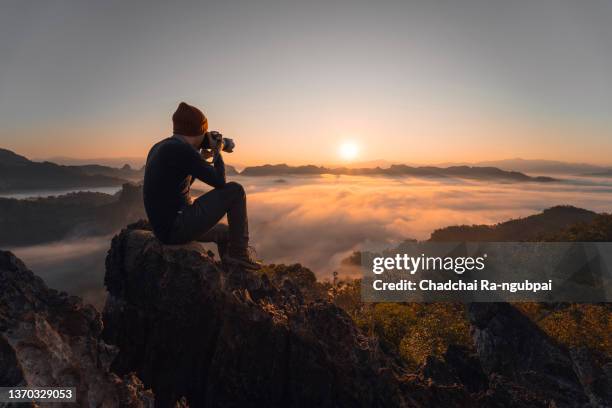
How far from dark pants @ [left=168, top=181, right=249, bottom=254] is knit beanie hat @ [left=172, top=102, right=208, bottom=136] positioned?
1.24m

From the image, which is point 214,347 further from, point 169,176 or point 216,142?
point 216,142

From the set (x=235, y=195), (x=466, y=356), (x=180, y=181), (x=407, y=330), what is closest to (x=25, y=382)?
(x=180, y=181)

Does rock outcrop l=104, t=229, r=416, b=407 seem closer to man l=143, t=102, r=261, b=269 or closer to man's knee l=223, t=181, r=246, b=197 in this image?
man l=143, t=102, r=261, b=269

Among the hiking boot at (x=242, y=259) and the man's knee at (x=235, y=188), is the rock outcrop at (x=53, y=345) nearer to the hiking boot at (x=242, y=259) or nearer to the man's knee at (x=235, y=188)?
the hiking boot at (x=242, y=259)

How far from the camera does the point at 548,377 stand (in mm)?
11539

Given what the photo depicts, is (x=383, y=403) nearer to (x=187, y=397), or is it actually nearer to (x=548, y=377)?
(x=187, y=397)

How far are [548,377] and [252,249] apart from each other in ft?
34.7

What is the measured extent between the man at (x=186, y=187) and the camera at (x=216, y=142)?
22 mm

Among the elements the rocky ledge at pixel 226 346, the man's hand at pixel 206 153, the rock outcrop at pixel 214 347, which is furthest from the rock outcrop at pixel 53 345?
the man's hand at pixel 206 153

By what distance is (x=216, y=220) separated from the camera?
727 cm

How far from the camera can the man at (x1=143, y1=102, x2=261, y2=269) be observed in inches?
264

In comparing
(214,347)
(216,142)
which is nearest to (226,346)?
(214,347)

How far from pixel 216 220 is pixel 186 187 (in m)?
0.96

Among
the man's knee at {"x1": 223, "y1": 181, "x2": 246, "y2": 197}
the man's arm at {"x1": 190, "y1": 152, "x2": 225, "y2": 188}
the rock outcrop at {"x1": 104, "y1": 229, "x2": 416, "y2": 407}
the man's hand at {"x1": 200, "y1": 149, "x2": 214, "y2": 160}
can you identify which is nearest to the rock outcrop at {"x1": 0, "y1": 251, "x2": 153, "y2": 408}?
the rock outcrop at {"x1": 104, "y1": 229, "x2": 416, "y2": 407}
